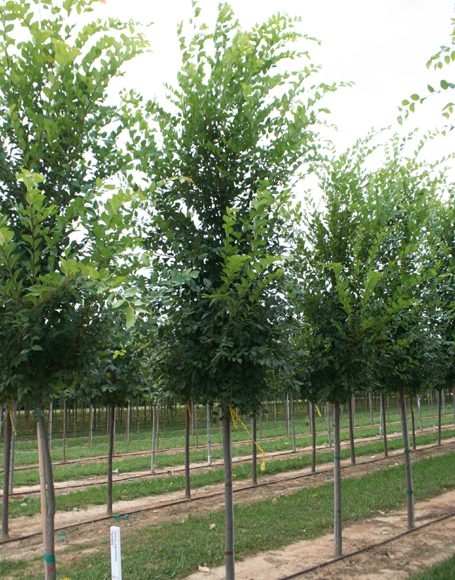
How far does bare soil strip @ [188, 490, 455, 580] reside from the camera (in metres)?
6.52

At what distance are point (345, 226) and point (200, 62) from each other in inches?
114

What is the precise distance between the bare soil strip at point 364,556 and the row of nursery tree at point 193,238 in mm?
432

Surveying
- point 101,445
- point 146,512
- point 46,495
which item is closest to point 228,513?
point 46,495

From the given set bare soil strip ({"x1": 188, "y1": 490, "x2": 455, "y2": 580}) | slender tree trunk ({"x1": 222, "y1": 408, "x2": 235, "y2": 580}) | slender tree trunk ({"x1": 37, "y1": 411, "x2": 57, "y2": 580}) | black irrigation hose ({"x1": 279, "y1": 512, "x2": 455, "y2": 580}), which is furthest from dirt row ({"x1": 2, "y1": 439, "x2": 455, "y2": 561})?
slender tree trunk ({"x1": 37, "y1": 411, "x2": 57, "y2": 580})

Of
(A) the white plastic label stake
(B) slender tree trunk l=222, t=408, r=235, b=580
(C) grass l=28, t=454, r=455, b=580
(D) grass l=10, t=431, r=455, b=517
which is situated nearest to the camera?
(A) the white plastic label stake

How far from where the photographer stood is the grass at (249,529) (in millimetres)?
6723

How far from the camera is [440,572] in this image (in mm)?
6117

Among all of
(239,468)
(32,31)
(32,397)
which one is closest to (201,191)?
(32,31)

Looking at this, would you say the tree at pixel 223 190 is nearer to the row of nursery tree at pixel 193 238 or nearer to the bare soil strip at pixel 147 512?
the row of nursery tree at pixel 193 238

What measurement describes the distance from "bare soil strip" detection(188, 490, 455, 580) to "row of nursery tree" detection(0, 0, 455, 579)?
43cm

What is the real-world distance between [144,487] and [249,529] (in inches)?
164

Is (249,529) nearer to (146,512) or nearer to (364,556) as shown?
(364,556)

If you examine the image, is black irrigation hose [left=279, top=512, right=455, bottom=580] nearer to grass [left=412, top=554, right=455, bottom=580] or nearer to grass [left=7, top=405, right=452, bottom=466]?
Answer: grass [left=412, top=554, right=455, bottom=580]

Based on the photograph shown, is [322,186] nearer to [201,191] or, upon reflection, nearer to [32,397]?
[201,191]
